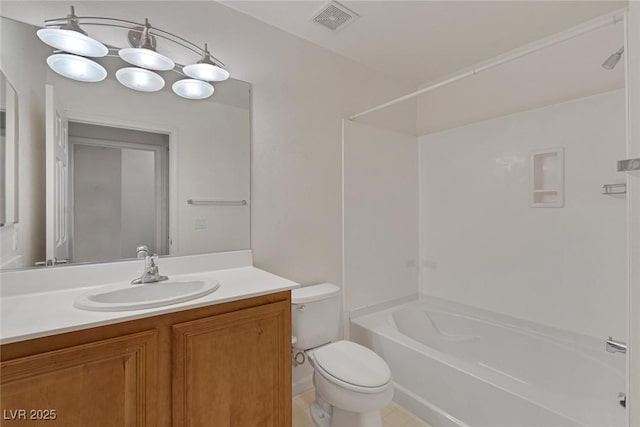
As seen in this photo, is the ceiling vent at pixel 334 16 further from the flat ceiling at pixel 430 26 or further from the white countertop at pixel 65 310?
the white countertop at pixel 65 310

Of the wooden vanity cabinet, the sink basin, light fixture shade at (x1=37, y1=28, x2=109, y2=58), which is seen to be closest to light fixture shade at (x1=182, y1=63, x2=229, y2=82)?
light fixture shade at (x1=37, y1=28, x2=109, y2=58)

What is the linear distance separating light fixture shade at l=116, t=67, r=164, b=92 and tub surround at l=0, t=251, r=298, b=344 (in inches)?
34.7

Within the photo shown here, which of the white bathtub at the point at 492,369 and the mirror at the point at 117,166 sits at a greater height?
the mirror at the point at 117,166

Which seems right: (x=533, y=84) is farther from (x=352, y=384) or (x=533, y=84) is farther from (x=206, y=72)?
(x=352, y=384)

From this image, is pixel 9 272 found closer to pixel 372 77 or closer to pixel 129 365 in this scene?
pixel 129 365

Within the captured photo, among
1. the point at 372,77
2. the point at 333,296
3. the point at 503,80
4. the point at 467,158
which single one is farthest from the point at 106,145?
the point at 503,80

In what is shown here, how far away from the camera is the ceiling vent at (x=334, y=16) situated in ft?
5.71

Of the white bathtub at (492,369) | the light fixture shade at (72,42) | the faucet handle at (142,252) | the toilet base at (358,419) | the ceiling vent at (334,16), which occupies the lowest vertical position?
the toilet base at (358,419)

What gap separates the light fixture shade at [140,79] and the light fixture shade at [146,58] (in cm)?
3

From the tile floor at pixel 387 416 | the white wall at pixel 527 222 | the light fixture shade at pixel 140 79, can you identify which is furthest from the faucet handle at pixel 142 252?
the white wall at pixel 527 222

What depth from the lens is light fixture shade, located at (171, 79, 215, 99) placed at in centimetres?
158

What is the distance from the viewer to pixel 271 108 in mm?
1885

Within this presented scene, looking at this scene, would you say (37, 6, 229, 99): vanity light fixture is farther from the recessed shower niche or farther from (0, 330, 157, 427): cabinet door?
the recessed shower niche

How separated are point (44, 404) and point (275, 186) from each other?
55.0 inches
